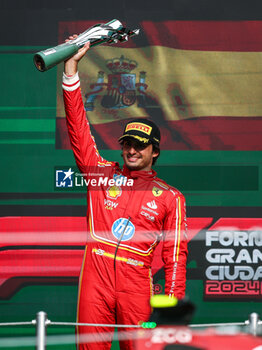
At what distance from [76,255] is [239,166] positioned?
98 centimetres

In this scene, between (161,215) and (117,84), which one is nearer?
(161,215)

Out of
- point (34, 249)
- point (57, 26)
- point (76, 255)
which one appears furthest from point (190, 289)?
point (57, 26)

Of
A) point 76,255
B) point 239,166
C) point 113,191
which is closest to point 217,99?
point 239,166

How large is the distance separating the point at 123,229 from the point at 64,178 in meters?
0.65

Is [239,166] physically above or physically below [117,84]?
below

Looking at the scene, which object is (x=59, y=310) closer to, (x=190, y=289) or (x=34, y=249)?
(x=34, y=249)

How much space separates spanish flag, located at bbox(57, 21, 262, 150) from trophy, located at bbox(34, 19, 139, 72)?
0.31 feet

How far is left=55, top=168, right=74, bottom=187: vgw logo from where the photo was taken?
3.37 m

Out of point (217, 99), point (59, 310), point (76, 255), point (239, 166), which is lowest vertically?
point (59, 310)

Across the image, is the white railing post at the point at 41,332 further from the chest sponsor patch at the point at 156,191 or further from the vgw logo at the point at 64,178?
the vgw logo at the point at 64,178

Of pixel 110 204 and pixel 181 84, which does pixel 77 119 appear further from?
pixel 181 84

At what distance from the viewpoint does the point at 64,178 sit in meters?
3.37

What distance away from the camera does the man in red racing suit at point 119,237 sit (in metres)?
2.79

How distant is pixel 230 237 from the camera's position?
11.1ft
